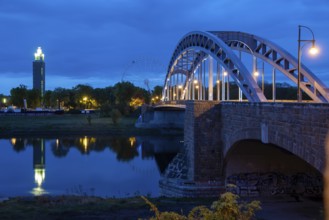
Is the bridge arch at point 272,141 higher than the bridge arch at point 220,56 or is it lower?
lower

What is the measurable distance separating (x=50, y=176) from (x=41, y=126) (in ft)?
143

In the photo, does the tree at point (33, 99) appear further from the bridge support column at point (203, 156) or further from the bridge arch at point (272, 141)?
the bridge arch at point (272, 141)

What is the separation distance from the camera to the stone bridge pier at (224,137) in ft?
46.2

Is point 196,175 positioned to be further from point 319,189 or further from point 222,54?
point 222,54

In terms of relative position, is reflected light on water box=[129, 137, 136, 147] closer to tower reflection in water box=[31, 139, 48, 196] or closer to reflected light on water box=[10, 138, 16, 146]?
tower reflection in water box=[31, 139, 48, 196]

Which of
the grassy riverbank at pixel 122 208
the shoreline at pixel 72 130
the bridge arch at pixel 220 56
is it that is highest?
the bridge arch at pixel 220 56

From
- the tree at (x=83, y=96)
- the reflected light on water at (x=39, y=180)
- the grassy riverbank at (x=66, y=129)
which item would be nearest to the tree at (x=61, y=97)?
the tree at (x=83, y=96)

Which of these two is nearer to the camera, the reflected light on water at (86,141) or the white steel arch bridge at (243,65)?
the white steel arch bridge at (243,65)

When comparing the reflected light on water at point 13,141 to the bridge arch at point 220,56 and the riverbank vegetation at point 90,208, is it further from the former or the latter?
the riverbank vegetation at point 90,208

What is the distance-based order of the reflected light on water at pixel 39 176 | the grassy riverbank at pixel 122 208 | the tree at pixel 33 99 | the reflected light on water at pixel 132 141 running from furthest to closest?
the tree at pixel 33 99, the reflected light on water at pixel 132 141, the reflected light on water at pixel 39 176, the grassy riverbank at pixel 122 208

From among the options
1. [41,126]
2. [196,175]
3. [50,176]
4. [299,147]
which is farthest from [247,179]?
[41,126]

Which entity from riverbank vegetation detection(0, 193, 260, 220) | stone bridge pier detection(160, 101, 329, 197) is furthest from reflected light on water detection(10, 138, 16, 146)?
riverbank vegetation detection(0, 193, 260, 220)

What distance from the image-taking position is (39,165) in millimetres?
41406

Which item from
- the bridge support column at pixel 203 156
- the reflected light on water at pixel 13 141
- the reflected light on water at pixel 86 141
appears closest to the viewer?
the bridge support column at pixel 203 156
